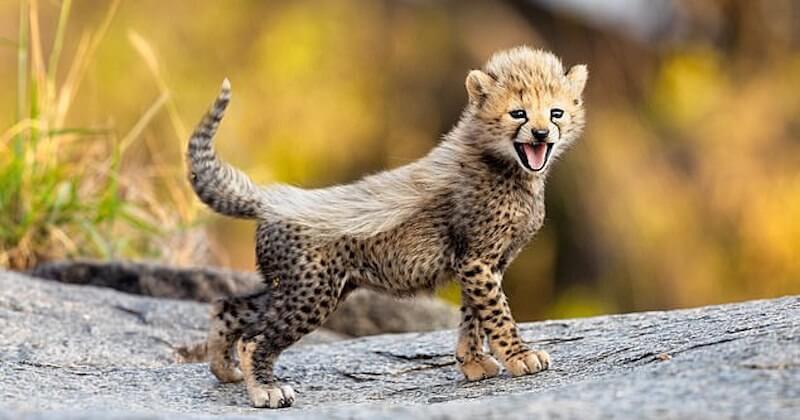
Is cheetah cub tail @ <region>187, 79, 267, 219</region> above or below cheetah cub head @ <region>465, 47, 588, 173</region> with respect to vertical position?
below

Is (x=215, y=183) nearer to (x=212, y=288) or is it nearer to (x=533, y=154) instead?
(x=533, y=154)

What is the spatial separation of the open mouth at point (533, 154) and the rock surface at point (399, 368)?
0.79m

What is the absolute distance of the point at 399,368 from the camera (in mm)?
5926

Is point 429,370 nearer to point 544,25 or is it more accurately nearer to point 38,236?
point 38,236

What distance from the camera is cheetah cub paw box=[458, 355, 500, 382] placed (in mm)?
5566

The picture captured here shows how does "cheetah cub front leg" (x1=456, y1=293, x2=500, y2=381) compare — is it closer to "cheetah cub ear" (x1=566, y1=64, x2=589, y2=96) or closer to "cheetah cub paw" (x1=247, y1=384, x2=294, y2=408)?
"cheetah cub paw" (x1=247, y1=384, x2=294, y2=408)

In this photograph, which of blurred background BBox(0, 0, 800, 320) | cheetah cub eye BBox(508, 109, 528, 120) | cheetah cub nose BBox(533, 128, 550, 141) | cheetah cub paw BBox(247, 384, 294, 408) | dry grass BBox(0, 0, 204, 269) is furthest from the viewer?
blurred background BBox(0, 0, 800, 320)

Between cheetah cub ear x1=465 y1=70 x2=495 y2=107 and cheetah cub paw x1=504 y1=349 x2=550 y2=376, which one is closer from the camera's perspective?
cheetah cub paw x1=504 y1=349 x2=550 y2=376

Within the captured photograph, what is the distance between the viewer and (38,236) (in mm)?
8500

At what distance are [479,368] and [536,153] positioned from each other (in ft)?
2.93

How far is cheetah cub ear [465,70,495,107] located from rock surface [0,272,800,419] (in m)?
1.11

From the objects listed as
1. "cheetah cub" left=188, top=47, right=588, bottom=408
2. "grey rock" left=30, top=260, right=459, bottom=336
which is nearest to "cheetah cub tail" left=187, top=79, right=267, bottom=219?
"cheetah cub" left=188, top=47, right=588, bottom=408

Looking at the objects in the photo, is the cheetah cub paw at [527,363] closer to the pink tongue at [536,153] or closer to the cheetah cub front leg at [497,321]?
the cheetah cub front leg at [497,321]

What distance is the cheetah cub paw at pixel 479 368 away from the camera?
5.57 m
